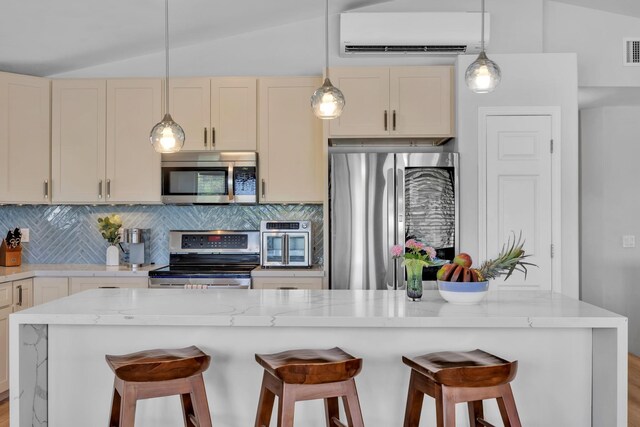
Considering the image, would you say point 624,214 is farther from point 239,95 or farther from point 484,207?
point 239,95

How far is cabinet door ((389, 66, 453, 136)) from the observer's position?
4.26 meters

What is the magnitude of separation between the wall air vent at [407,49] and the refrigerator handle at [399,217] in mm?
1009

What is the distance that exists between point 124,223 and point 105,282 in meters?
0.71

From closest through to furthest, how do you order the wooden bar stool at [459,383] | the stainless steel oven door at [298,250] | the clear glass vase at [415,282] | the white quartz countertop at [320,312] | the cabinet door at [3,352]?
the wooden bar stool at [459,383], the white quartz countertop at [320,312], the clear glass vase at [415,282], the cabinet door at [3,352], the stainless steel oven door at [298,250]

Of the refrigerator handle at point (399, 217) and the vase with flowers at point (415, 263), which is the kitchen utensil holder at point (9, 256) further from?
the vase with flowers at point (415, 263)

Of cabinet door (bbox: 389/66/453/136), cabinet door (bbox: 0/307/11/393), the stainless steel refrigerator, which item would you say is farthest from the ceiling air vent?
cabinet door (bbox: 0/307/11/393)

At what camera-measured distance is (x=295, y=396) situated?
205 cm

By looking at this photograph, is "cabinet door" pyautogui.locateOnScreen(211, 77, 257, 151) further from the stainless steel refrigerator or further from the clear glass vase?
the clear glass vase

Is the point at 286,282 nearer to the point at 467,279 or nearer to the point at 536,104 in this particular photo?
the point at 467,279

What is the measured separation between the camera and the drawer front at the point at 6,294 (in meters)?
3.82

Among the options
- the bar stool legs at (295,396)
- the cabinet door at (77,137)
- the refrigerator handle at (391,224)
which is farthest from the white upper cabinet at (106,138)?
the bar stool legs at (295,396)

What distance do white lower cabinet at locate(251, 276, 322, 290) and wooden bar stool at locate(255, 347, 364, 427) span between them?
197 centimetres

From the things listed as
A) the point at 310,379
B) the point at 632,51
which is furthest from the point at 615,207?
the point at 310,379

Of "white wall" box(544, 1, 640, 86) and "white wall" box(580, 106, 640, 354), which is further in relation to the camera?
"white wall" box(580, 106, 640, 354)
